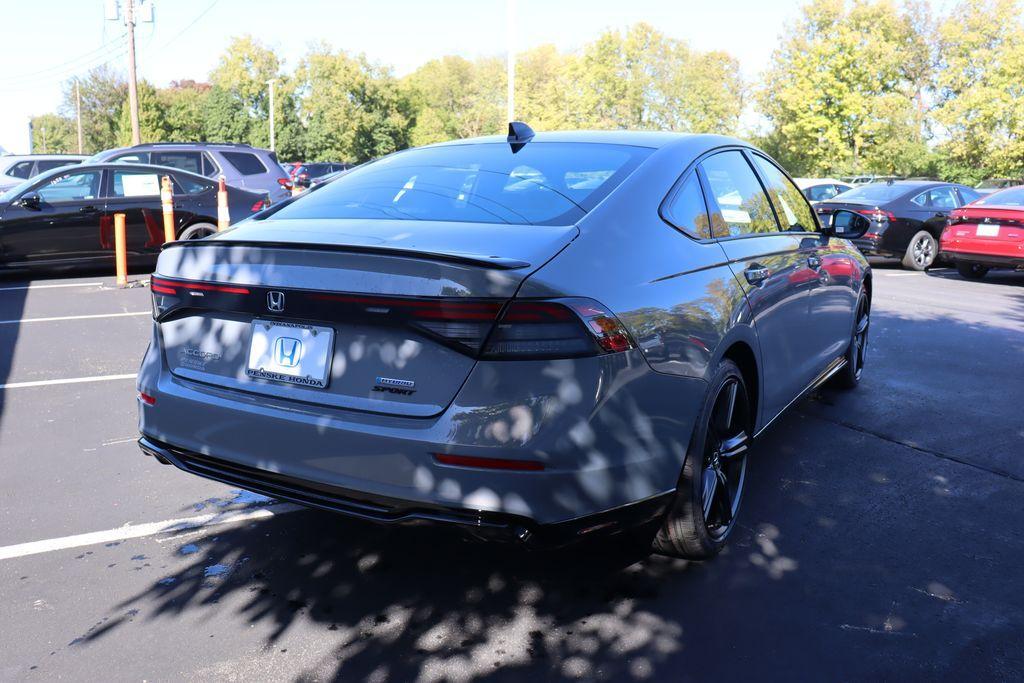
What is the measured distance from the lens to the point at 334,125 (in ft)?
228

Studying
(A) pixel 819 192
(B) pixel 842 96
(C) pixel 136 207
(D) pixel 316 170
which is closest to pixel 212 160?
(C) pixel 136 207

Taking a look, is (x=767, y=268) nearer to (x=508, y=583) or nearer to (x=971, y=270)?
(x=508, y=583)

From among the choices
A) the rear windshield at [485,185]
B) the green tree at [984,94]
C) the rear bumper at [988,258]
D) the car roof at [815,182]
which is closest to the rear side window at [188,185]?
the rear windshield at [485,185]

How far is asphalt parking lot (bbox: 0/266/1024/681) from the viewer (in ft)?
8.98

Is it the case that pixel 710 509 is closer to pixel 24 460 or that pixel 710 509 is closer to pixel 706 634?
pixel 706 634

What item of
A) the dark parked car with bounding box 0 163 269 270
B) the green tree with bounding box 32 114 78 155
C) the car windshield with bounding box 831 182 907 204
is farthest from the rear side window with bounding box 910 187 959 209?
the green tree with bounding box 32 114 78 155

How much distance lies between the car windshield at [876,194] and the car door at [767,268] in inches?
447

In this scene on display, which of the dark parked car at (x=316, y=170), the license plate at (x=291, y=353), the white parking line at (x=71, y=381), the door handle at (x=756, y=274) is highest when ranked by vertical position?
the dark parked car at (x=316, y=170)

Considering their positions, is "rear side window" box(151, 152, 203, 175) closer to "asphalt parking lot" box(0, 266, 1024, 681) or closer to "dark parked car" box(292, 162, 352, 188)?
"asphalt parking lot" box(0, 266, 1024, 681)

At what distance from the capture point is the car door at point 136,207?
479 inches

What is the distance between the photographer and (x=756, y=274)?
12.2 feet

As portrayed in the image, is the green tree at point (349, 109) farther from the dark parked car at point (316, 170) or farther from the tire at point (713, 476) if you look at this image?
the tire at point (713, 476)

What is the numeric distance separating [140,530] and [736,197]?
2957 mm

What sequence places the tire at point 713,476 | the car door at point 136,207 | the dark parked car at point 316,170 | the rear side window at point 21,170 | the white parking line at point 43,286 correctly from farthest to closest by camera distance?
the dark parked car at point 316,170, the rear side window at point 21,170, the car door at point 136,207, the white parking line at point 43,286, the tire at point 713,476
